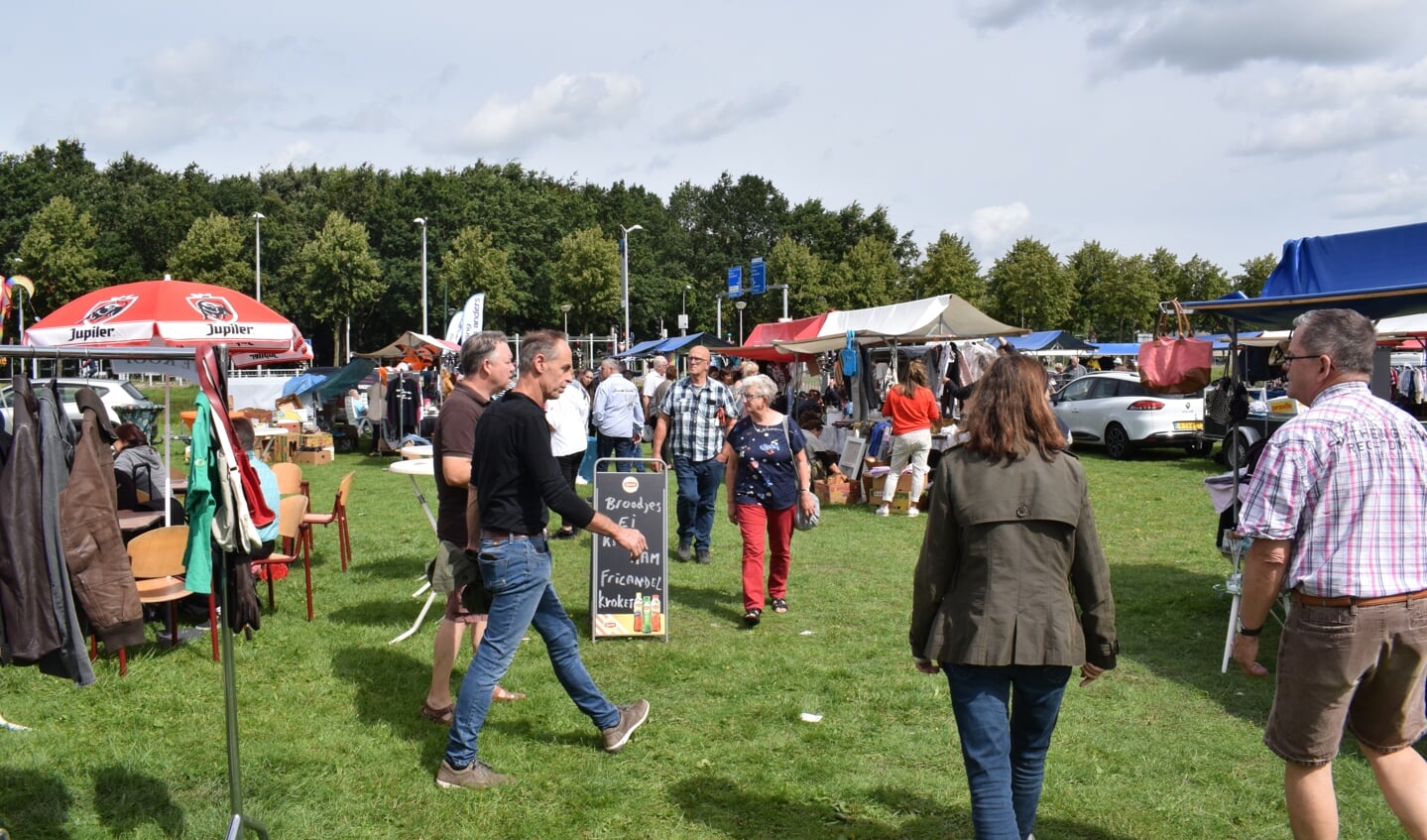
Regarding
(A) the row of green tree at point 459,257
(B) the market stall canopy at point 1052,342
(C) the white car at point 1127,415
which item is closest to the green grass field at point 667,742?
(C) the white car at point 1127,415

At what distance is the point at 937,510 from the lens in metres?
2.95

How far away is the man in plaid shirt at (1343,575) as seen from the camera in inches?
110

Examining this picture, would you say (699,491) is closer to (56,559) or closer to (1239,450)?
(1239,450)

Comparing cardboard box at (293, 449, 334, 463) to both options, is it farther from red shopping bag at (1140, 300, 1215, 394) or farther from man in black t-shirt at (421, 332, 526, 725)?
red shopping bag at (1140, 300, 1215, 394)

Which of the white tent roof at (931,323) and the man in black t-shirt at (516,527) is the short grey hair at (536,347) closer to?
the man in black t-shirt at (516,527)

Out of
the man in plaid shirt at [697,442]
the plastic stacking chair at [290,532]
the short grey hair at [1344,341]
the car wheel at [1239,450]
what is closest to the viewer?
the short grey hair at [1344,341]

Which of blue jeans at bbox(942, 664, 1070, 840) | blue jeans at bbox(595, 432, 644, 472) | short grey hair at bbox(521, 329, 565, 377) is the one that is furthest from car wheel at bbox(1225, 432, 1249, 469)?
blue jeans at bbox(595, 432, 644, 472)

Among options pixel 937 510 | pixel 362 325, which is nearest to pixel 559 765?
pixel 937 510

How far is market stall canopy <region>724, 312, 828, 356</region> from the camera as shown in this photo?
17728mm

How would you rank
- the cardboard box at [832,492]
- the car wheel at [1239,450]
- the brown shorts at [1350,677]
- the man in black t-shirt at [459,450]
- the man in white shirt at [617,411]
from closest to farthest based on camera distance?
the brown shorts at [1350,677] < the man in black t-shirt at [459,450] < the car wheel at [1239,450] < the man in white shirt at [617,411] < the cardboard box at [832,492]

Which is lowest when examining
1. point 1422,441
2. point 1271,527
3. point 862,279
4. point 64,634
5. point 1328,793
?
point 1328,793

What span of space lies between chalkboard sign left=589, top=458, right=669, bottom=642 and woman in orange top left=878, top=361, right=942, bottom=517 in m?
5.31

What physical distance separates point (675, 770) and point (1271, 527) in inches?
105

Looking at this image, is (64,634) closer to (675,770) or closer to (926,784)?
(675,770)
